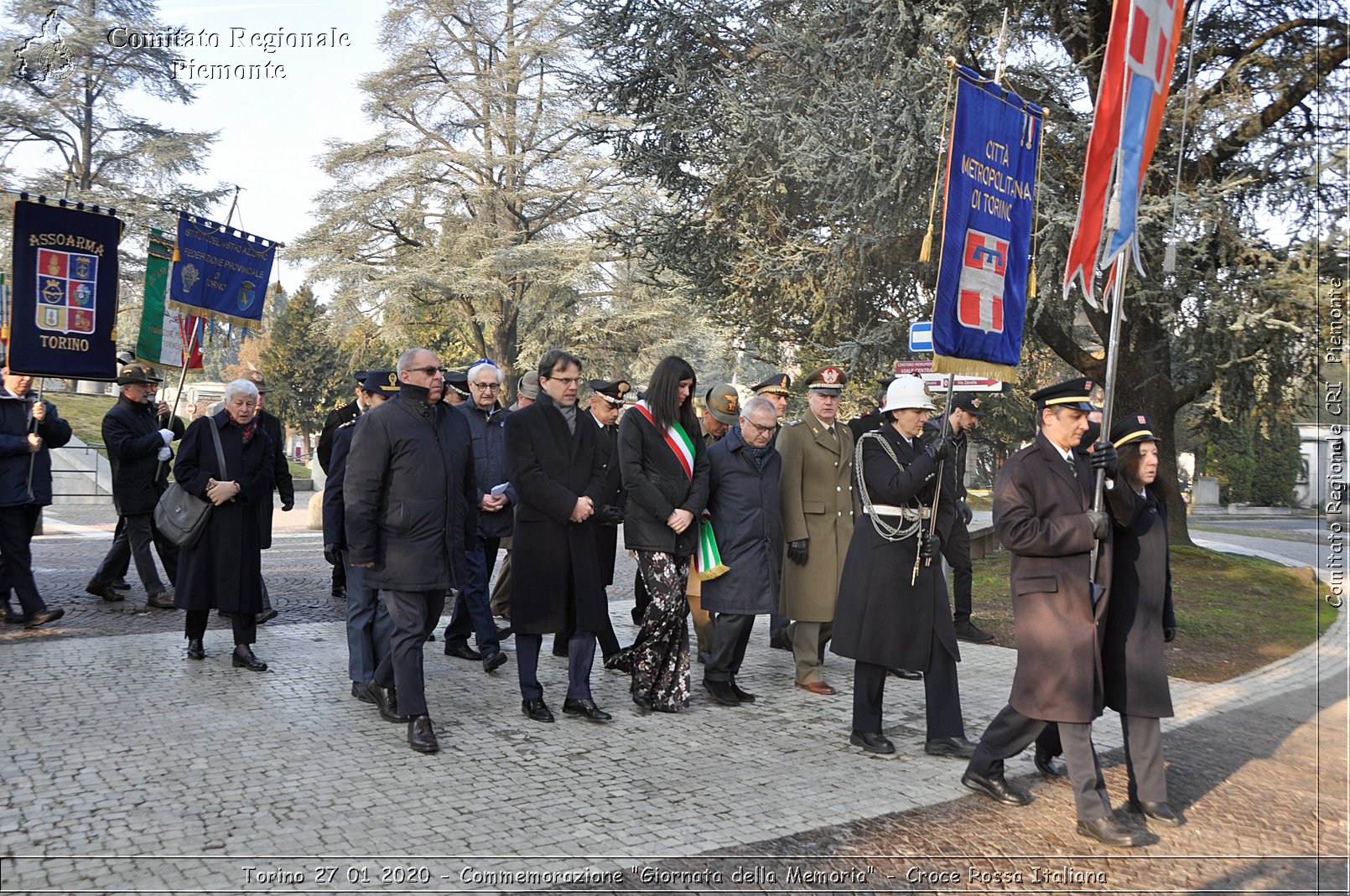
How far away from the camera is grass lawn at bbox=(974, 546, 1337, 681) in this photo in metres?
9.12

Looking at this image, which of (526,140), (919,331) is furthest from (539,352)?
(919,331)

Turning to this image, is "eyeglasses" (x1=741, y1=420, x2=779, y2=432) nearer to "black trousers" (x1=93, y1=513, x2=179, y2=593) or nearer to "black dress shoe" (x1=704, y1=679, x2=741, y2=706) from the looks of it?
"black dress shoe" (x1=704, y1=679, x2=741, y2=706)

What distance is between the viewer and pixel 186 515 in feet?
24.0

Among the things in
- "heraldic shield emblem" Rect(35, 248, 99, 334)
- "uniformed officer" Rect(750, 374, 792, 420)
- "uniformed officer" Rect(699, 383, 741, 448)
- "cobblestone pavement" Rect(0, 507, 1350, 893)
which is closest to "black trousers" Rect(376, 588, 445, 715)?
"cobblestone pavement" Rect(0, 507, 1350, 893)

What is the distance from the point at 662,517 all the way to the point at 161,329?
788 cm

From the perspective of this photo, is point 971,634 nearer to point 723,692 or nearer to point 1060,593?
point 723,692

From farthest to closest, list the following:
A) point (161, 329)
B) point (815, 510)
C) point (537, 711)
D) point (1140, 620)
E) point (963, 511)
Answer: point (161, 329), point (963, 511), point (815, 510), point (537, 711), point (1140, 620)

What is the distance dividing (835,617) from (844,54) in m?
9.98

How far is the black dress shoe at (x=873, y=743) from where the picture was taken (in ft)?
19.1

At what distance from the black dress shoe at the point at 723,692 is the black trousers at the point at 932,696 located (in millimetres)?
1134

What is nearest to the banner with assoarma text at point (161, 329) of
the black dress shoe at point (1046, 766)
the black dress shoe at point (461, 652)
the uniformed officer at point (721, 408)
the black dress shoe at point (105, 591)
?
the black dress shoe at point (105, 591)

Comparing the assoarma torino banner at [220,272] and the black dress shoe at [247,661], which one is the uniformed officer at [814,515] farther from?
the assoarma torino banner at [220,272]

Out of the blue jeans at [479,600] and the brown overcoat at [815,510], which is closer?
the brown overcoat at [815,510]

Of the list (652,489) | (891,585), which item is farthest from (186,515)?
(891,585)
